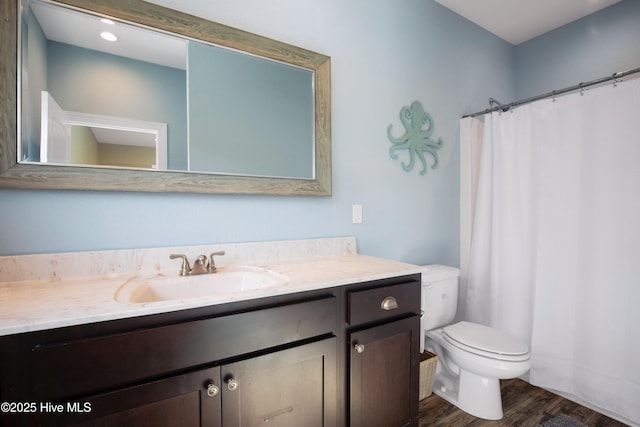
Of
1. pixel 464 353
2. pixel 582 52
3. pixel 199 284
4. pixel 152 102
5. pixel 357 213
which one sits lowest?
pixel 464 353

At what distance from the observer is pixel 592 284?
1762mm

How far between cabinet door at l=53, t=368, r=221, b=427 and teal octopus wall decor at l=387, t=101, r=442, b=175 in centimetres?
164

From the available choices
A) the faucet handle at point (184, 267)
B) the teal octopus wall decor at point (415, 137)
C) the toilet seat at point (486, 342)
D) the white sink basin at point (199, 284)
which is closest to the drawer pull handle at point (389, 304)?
the white sink basin at point (199, 284)

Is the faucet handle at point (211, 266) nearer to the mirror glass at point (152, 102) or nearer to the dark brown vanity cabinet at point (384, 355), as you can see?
the mirror glass at point (152, 102)

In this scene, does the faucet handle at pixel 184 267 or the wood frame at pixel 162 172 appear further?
the faucet handle at pixel 184 267

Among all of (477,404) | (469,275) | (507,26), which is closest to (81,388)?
(477,404)

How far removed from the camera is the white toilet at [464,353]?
1541 mm

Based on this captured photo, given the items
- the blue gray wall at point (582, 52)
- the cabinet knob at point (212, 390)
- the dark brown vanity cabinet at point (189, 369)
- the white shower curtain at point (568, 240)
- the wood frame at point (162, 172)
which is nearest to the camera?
the dark brown vanity cabinet at point (189, 369)

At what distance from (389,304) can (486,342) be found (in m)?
0.82

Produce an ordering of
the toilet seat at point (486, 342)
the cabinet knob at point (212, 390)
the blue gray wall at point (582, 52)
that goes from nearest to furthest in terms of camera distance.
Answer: the cabinet knob at point (212, 390)
the toilet seat at point (486, 342)
the blue gray wall at point (582, 52)

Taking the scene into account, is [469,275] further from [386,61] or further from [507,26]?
[507,26]

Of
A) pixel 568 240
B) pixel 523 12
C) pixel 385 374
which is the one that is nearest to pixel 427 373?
pixel 385 374

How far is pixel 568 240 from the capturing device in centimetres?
184

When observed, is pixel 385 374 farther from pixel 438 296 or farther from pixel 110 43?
pixel 110 43
